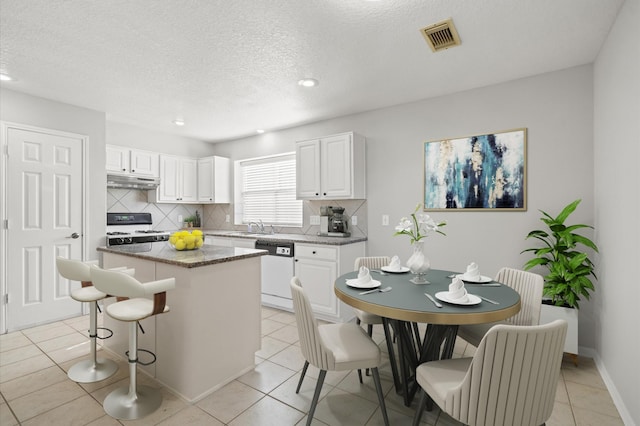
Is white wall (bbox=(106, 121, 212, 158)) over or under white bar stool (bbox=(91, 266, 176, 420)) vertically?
over

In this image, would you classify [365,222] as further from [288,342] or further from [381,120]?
[288,342]

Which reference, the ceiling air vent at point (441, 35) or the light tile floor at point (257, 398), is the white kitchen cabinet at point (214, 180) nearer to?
the light tile floor at point (257, 398)

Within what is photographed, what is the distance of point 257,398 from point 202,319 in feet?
2.14

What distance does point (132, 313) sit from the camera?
74.5 inches

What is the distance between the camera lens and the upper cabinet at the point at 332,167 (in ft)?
12.4

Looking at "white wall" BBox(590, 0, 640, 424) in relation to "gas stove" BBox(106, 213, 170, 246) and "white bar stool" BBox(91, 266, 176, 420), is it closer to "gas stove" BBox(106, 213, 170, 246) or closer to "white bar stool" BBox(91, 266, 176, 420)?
"white bar stool" BBox(91, 266, 176, 420)

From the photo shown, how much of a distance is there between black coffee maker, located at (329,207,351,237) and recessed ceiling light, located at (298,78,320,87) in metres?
1.60

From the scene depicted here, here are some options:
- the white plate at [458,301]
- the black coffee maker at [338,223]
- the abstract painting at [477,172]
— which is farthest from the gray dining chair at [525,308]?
the black coffee maker at [338,223]

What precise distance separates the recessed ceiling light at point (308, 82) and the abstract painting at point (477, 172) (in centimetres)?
143

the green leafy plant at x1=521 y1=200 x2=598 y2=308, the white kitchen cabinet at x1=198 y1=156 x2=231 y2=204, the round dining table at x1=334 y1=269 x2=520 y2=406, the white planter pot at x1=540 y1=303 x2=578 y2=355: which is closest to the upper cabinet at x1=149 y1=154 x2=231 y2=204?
the white kitchen cabinet at x1=198 y1=156 x2=231 y2=204

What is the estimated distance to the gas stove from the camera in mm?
4121

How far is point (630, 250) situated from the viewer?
1.87 m

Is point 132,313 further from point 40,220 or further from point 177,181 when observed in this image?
point 177,181

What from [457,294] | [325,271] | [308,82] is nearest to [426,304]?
[457,294]
